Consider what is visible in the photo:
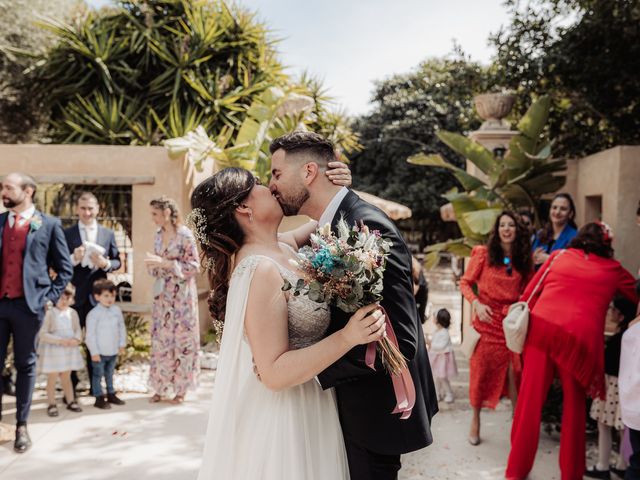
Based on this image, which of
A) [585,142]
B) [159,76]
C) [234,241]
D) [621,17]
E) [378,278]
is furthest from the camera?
[159,76]

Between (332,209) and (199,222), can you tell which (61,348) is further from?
(332,209)

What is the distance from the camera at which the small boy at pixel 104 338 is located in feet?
20.7

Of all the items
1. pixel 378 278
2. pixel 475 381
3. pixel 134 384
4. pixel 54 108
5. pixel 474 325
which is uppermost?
pixel 54 108

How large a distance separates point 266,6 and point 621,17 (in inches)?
283

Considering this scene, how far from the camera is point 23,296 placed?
5.13 metres

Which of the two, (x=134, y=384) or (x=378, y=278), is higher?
(x=378, y=278)

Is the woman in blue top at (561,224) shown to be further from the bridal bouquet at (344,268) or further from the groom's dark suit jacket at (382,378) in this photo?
the bridal bouquet at (344,268)

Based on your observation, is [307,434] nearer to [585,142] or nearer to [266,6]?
[585,142]

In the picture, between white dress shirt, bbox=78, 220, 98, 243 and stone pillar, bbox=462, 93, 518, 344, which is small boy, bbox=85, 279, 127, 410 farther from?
stone pillar, bbox=462, 93, 518, 344

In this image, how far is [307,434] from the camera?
242 cm

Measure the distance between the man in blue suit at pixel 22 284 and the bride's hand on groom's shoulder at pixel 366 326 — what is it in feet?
13.4

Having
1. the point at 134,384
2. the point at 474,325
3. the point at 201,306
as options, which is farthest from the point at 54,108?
the point at 474,325

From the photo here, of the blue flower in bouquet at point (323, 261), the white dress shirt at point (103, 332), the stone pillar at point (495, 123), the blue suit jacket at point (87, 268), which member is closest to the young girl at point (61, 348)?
the white dress shirt at point (103, 332)

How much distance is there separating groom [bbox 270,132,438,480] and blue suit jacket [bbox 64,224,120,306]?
15.6 ft
